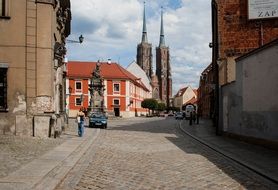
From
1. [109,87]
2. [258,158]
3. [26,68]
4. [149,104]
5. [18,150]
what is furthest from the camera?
[149,104]

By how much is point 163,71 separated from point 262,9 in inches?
5487

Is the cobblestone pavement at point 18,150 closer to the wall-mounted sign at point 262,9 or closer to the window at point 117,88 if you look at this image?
the wall-mounted sign at point 262,9

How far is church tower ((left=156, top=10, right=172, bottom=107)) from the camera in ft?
556

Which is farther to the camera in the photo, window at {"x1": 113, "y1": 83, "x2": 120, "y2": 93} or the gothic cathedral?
the gothic cathedral

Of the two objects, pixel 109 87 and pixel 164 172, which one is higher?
pixel 109 87

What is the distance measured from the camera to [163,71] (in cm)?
16875

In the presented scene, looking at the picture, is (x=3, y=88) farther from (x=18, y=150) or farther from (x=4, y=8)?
(x=18, y=150)

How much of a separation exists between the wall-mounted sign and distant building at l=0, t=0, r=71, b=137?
40.6 ft

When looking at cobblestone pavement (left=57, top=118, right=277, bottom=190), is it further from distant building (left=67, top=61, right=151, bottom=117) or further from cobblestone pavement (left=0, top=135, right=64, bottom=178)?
distant building (left=67, top=61, right=151, bottom=117)

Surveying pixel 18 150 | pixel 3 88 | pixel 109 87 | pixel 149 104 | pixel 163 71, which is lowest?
pixel 18 150

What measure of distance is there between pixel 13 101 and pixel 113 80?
3086 inches

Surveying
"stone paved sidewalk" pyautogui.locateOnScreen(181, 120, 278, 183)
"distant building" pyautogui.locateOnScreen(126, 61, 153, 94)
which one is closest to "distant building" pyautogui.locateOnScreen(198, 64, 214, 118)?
"stone paved sidewalk" pyautogui.locateOnScreen(181, 120, 278, 183)

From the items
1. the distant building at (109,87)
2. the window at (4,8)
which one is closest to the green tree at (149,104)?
the distant building at (109,87)

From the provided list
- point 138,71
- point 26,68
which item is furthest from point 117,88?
point 26,68
